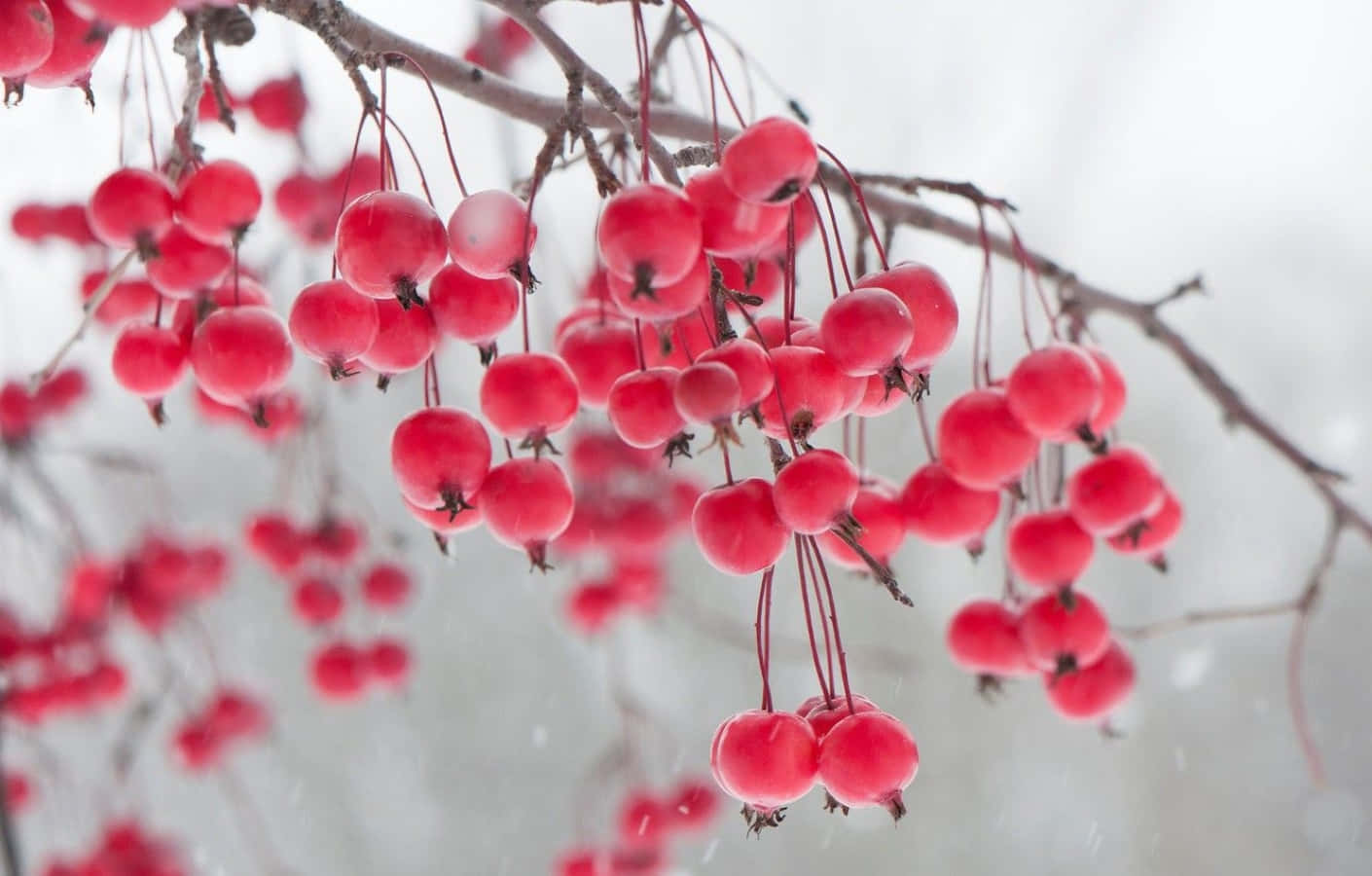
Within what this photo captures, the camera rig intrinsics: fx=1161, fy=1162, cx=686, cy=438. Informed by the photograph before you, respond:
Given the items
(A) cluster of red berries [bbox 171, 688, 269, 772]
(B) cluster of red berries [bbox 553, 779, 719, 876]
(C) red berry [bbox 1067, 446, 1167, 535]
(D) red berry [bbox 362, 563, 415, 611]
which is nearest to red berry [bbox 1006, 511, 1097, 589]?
(C) red berry [bbox 1067, 446, 1167, 535]

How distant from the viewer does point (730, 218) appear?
15.5 inches

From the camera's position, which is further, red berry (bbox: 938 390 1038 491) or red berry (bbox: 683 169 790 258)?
red berry (bbox: 938 390 1038 491)

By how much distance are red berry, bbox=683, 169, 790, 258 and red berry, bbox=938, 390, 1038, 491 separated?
22 cm

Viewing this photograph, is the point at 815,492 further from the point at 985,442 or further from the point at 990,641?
the point at 990,641

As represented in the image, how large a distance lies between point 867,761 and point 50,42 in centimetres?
40

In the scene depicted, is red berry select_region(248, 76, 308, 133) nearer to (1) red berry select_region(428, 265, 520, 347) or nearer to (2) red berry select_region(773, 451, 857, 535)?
(1) red berry select_region(428, 265, 520, 347)

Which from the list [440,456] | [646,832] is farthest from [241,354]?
[646,832]

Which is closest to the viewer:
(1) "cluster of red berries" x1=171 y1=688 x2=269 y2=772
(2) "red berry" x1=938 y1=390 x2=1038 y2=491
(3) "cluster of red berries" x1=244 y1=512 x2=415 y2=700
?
(2) "red berry" x1=938 y1=390 x2=1038 y2=491

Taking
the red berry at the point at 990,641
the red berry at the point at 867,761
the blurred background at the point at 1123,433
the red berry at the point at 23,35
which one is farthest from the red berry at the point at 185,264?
the blurred background at the point at 1123,433

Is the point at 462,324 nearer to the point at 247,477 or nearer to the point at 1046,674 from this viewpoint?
the point at 1046,674

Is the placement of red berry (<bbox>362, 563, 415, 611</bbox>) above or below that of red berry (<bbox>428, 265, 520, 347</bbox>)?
above

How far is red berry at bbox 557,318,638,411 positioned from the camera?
529 mm

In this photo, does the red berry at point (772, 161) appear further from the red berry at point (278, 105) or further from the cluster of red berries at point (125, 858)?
the cluster of red berries at point (125, 858)

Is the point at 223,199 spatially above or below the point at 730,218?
above
